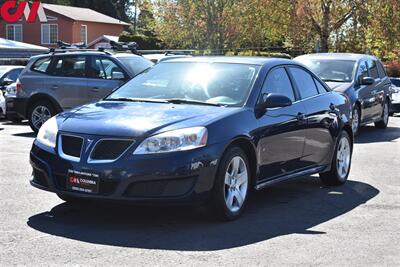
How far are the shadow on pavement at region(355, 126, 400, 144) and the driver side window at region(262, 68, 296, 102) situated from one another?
256 inches

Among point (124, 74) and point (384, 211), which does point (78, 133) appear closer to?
point (384, 211)

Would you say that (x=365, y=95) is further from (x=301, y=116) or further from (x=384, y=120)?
(x=301, y=116)

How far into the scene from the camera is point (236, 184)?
6621mm

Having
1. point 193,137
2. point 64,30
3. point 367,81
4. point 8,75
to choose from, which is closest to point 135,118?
point 193,137

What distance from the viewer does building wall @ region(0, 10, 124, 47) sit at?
5909 cm

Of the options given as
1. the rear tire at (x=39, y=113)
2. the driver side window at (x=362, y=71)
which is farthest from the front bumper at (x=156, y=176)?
the driver side window at (x=362, y=71)

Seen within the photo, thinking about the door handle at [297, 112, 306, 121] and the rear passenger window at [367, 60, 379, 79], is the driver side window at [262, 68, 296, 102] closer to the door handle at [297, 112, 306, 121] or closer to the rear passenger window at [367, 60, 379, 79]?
the door handle at [297, 112, 306, 121]

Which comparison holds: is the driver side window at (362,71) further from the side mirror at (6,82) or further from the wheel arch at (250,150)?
the side mirror at (6,82)

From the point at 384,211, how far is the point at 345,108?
82.7 inches

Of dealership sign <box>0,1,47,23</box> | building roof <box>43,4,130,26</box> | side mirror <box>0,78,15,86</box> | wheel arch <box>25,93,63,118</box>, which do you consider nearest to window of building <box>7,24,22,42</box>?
dealership sign <box>0,1,47,23</box>

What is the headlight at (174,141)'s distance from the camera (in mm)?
6016

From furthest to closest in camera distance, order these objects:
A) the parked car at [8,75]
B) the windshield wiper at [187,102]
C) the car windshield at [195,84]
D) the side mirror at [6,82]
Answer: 1. the parked car at [8,75]
2. the side mirror at [6,82]
3. the car windshield at [195,84]
4. the windshield wiper at [187,102]

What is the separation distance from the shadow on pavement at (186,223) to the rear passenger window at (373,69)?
8.59 metres

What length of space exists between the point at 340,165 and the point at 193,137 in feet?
10.8
